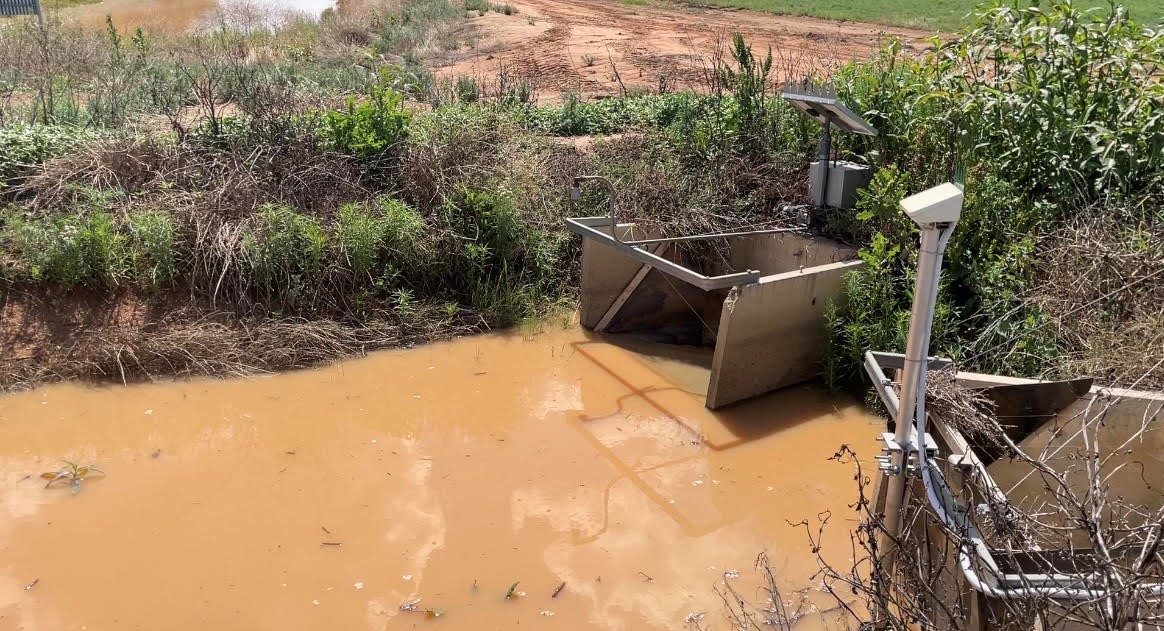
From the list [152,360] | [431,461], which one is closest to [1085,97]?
[431,461]

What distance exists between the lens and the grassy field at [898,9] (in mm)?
21812

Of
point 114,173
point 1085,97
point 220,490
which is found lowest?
point 220,490

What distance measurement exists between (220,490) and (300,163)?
3452 millimetres

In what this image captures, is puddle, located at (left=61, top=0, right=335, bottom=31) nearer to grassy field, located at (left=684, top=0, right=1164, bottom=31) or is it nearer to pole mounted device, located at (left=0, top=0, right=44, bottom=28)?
pole mounted device, located at (left=0, top=0, right=44, bottom=28)

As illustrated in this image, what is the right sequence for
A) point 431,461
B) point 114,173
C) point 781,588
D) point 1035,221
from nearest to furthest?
point 781,588 → point 431,461 → point 1035,221 → point 114,173

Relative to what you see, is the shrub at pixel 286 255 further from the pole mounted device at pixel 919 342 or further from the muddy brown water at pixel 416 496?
the pole mounted device at pixel 919 342

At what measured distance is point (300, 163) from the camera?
25.7 ft

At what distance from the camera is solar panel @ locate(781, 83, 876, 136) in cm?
652

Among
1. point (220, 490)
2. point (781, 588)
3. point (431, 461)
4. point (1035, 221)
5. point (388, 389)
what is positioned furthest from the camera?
point (388, 389)

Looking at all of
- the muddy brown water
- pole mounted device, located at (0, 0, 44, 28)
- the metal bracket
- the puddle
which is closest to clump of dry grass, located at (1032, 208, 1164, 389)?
the muddy brown water

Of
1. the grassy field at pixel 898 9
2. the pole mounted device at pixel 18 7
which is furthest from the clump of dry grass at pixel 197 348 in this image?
the grassy field at pixel 898 9

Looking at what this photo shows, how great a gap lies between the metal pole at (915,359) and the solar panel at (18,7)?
13.7m

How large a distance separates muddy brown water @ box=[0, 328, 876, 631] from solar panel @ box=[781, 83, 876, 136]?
81.3 inches

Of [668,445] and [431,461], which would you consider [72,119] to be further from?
[668,445]
